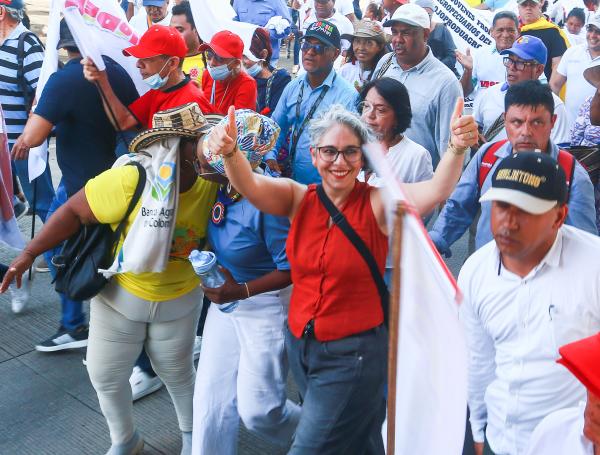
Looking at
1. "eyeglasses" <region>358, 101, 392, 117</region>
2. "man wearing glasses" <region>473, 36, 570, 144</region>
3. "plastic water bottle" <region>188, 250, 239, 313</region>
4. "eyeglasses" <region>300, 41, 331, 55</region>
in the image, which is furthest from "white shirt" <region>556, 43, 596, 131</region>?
"plastic water bottle" <region>188, 250, 239, 313</region>

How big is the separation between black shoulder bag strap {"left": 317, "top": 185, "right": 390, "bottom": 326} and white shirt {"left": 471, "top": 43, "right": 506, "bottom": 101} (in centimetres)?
392

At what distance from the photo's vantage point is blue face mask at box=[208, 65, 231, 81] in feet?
17.2

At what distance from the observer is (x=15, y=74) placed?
5.56 metres

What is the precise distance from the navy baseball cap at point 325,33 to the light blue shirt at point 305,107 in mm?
230

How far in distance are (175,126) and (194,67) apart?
349 cm

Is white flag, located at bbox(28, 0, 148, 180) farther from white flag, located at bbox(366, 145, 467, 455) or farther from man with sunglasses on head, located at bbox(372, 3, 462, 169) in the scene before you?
white flag, located at bbox(366, 145, 467, 455)

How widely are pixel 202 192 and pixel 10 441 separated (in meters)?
1.79

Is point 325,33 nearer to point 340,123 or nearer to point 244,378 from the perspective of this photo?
point 340,123

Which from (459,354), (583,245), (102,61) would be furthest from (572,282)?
(102,61)

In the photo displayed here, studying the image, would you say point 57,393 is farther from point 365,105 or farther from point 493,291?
point 493,291

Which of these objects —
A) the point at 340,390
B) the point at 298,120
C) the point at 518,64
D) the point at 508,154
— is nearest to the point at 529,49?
the point at 518,64

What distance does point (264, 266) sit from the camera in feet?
10.8

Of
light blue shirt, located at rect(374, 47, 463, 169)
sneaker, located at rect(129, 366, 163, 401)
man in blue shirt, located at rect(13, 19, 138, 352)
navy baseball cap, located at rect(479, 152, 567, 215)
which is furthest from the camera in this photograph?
light blue shirt, located at rect(374, 47, 463, 169)

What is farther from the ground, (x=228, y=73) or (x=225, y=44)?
(x=225, y=44)
